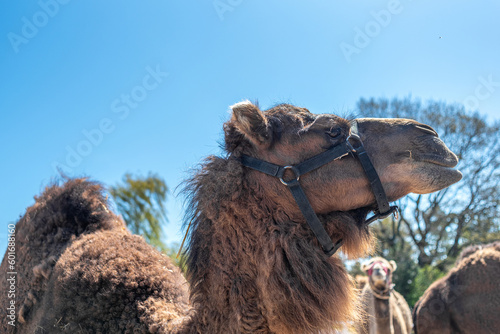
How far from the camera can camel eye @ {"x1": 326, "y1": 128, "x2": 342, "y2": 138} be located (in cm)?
275

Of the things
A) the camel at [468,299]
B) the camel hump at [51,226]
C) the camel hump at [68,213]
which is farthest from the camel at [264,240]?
the camel at [468,299]

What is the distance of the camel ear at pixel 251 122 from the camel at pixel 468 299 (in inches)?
218

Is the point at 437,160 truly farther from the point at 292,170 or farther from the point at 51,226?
the point at 51,226

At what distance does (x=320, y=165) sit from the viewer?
268cm

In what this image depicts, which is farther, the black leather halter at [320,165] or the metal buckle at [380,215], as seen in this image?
the metal buckle at [380,215]

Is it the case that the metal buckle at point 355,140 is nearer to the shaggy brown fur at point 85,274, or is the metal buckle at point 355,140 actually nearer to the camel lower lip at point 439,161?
the camel lower lip at point 439,161

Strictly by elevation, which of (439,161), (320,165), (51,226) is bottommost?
(51,226)

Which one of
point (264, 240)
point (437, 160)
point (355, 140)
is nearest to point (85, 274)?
point (264, 240)

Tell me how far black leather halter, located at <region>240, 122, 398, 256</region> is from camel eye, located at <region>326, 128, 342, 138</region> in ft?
0.24

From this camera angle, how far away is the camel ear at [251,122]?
8.50 ft

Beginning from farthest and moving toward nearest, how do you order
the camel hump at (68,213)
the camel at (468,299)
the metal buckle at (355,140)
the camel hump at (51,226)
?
the camel at (468,299) → the camel hump at (68,213) → the camel hump at (51,226) → the metal buckle at (355,140)

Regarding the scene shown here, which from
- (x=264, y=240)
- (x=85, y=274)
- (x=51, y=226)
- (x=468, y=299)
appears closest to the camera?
(x=264, y=240)

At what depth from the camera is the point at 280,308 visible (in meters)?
2.36

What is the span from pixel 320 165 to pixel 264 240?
613 mm
